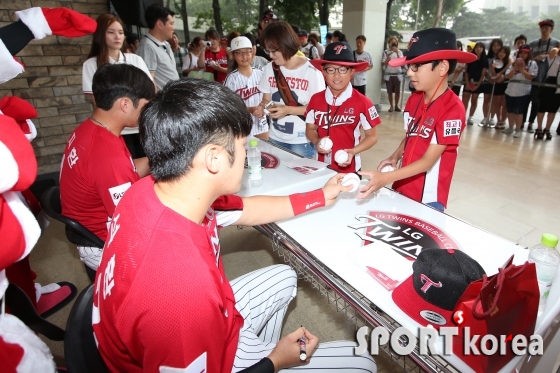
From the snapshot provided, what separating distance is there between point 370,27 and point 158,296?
311 inches

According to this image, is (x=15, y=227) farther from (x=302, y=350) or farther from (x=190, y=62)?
(x=190, y=62)

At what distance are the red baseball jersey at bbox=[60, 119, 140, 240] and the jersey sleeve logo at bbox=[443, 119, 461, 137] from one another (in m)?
1.47

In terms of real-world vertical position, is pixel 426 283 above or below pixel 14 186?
below

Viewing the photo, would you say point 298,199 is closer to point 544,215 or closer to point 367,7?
point 544,215

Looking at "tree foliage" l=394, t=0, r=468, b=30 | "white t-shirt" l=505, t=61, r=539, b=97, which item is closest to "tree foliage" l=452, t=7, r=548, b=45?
"tree foliage" l=394, t=0, r=468, b=30

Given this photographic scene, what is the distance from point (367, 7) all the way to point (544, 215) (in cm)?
579

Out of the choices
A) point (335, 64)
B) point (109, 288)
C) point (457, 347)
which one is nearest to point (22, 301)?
point (109, 288)

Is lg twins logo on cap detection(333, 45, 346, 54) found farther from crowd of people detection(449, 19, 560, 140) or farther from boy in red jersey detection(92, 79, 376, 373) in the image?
crowd of people detection(449, 19, 560, 140)

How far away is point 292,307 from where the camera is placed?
2121 millimetres

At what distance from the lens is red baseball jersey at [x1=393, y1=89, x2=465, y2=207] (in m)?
1.67

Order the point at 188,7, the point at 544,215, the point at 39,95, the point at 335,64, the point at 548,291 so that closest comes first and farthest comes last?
1. the point at 548,291
2. the point at 335,64
3. the point at 544,215
4. the point at 39,95
5. the point at 188,7

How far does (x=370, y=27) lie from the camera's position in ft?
24.2

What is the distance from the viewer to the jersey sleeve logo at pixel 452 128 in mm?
1649

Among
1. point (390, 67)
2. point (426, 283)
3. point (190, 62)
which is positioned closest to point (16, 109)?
point (426, 283)
